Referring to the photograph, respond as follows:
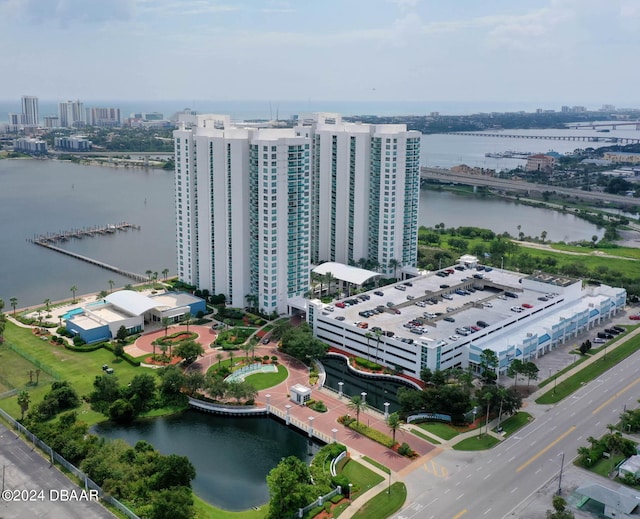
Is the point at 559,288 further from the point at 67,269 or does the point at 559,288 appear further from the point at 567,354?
the point at 67,269

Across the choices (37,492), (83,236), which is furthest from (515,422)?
(83,236)

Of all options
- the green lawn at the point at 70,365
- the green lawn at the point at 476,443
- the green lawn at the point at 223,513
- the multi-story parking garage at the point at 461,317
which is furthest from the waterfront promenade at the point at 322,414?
the green lawn at the point at 223,513

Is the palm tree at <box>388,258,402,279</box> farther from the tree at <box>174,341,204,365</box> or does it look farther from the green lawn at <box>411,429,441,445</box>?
the green lawn at <box>411,429,441,445</box>

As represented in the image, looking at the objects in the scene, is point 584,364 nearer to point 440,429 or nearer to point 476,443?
point 476,443

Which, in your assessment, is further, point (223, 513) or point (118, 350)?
point (118, 350)

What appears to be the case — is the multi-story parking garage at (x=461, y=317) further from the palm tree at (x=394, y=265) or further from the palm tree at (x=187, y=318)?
the palm tree at (x=187, y=318)
